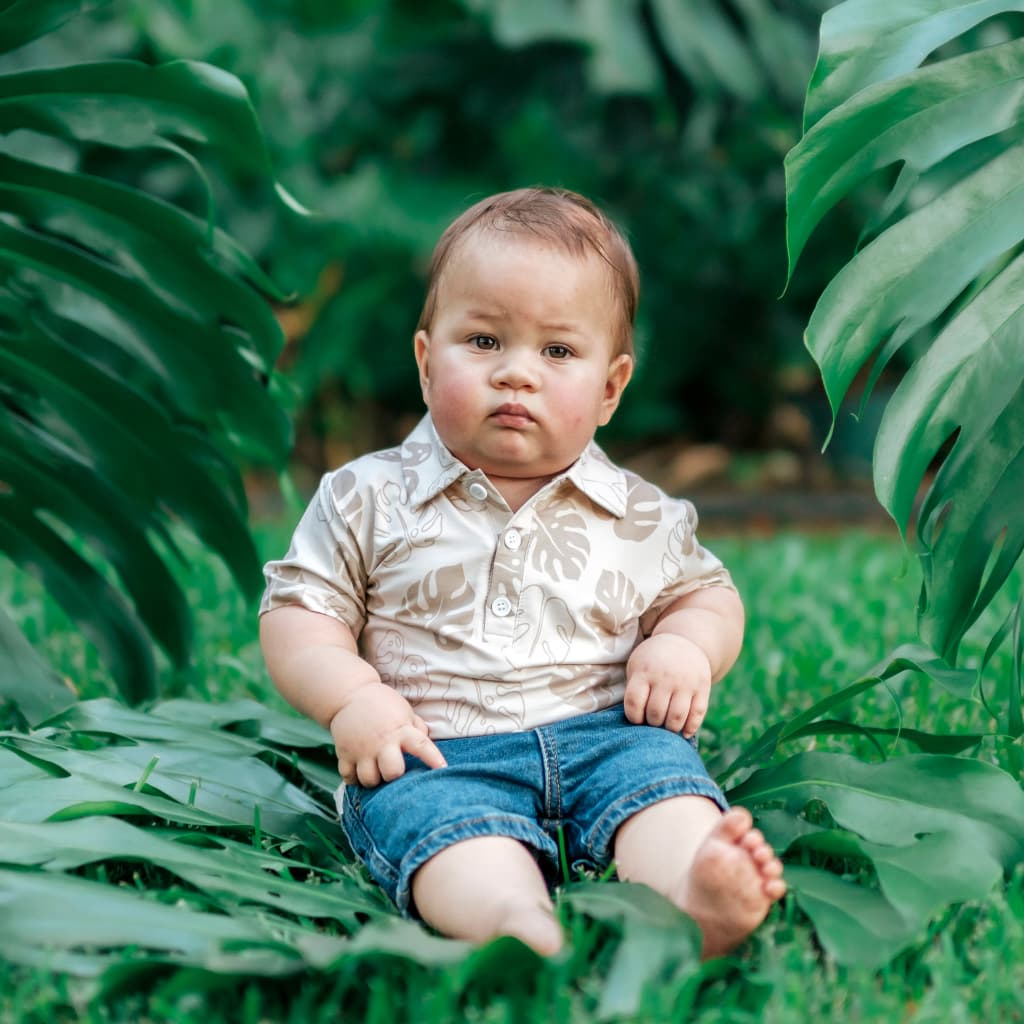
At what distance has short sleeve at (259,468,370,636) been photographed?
4.75ft

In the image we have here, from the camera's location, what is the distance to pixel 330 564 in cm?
146

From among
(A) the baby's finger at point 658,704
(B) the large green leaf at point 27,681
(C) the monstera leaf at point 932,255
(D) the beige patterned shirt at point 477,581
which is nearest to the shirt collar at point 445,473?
(D) the beige patterned shirt at point 477,581

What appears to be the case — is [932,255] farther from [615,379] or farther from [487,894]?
[487,894]

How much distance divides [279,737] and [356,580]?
0.34 m

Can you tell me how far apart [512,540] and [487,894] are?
1.39 feet

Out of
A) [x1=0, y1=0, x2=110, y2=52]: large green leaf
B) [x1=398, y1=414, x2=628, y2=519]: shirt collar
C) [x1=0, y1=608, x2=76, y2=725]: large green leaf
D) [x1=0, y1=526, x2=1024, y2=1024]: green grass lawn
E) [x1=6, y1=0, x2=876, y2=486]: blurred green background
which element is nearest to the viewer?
[x1=0, y1=526, x2=1024, y2=1024]: green grass lawn

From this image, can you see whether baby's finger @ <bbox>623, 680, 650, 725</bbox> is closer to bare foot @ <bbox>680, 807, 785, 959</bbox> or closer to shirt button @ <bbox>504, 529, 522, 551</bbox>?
shirt button @ <bbox>504, 529, 522, 551</bbox>

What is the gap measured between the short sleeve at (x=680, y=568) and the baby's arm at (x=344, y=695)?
33 cm

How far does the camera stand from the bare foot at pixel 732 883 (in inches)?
42.0

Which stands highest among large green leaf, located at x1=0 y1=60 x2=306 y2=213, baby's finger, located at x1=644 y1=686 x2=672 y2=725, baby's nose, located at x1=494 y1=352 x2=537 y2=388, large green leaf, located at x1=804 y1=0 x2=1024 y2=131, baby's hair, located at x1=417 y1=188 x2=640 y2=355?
large green leaf, located at x1=0 y1=60 x2=306 y2=213

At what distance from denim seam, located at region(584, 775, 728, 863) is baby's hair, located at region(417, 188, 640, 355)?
1.66 feet

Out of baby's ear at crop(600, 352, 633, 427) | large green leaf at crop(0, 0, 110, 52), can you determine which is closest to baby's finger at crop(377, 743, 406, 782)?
baby's ear at crop(600, 352, 633, 427)

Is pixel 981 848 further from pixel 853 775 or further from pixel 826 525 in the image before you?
pixel 826 525

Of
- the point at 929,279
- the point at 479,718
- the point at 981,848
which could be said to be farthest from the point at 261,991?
the point at 929,279
